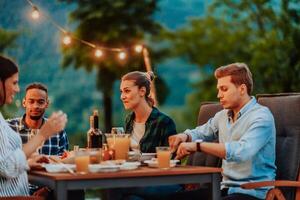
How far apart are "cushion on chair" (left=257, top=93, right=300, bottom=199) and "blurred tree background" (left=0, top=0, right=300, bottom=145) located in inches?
261

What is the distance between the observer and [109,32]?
11867 mm

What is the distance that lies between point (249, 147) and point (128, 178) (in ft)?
2.38

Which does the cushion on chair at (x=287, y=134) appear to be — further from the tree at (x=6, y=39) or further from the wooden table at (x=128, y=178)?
the tree at (x=6, y=39)

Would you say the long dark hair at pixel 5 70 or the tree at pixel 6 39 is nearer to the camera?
the long dark hair at pixel 5 70

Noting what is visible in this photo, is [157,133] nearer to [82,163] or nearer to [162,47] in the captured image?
[82,163]

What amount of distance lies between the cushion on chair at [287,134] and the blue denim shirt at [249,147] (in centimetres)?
9

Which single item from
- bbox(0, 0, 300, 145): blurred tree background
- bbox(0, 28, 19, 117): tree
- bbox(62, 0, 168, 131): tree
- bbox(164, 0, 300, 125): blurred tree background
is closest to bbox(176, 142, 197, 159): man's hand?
bbox(0, 0, 300, 145): blurred tree background

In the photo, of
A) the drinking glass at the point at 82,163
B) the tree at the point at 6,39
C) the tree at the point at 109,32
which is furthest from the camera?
the tree at the point at 109,32

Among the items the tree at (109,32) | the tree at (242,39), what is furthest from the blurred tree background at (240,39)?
the tree at (109,32)

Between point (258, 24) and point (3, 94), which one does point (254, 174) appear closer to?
point (3, 94)

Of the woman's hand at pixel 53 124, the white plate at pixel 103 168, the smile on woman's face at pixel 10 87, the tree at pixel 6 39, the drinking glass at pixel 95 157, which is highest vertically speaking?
the tree at pixel 6 39

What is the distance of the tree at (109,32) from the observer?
1156 centimetres

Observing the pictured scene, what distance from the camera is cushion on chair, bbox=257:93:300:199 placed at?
4.12m

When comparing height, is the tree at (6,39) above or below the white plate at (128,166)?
above
